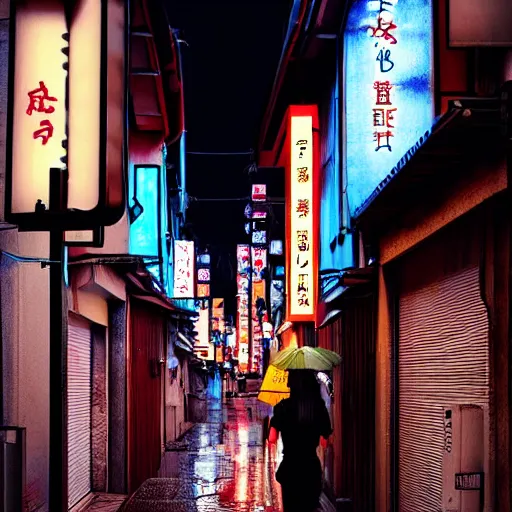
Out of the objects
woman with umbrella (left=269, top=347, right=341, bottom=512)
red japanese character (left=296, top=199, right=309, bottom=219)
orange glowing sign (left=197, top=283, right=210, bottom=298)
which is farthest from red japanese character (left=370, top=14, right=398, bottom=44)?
orange glowing sign (left=197, top=283, right=210, bottom=298)

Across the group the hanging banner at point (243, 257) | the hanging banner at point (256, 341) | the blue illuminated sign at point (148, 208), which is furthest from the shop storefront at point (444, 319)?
the hanging banner at point (256, 341)

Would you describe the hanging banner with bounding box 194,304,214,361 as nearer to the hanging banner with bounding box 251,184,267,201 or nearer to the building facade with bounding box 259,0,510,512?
the hanging banner with bounding box 251,184,267,201

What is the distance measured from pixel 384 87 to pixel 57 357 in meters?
7.00

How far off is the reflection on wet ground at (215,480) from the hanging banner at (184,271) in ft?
15.5

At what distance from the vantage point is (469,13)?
295 inches

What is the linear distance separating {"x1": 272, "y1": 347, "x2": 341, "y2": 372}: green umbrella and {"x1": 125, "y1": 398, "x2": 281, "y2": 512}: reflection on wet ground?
9.81ft

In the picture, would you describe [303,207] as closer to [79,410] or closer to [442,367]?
[79,410]

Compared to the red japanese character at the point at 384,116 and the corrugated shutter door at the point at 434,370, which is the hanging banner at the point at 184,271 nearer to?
the red japanese character at the point at 384,116

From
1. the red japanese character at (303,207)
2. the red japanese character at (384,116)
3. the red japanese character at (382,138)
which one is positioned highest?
the red japanese character at (384,116)

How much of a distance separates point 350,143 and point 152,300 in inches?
259

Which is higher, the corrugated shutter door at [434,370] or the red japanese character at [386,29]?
the red japanese character at [386,29]

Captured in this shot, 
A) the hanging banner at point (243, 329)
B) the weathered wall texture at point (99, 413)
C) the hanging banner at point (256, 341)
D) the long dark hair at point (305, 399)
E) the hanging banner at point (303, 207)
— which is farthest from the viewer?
the hanging banner at point (243, 329)

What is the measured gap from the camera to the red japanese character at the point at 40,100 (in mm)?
7410

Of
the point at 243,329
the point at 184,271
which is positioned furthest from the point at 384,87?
the point at 243,329
